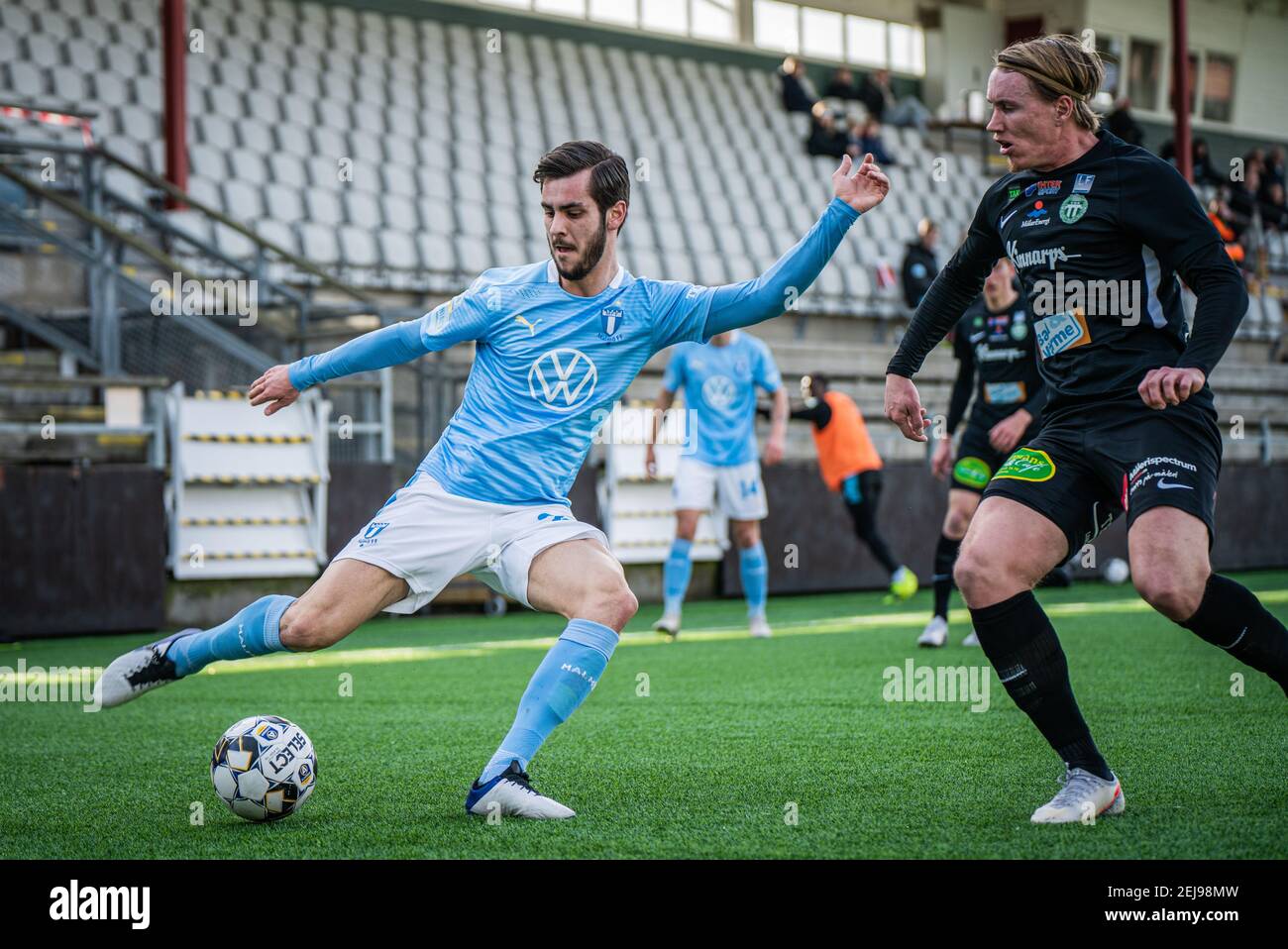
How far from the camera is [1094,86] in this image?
13.9ft

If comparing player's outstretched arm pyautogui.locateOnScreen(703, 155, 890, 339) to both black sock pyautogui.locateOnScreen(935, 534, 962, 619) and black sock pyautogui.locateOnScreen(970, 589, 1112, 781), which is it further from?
black sock pyautogui.locateOnScreen(935, 534, 962, 619)

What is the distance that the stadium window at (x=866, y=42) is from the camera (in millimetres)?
26141

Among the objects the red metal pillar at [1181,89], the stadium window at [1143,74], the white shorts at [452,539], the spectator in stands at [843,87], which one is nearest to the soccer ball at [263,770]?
the white shorts at [452,539]

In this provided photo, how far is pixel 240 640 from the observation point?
438 cm

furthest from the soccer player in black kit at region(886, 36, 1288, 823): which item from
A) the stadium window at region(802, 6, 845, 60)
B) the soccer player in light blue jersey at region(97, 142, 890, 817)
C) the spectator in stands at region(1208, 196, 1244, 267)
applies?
the stadium window at region(802, 6, 845, 60)

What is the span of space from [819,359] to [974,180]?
9.66m

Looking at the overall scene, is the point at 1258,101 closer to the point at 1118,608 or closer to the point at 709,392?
the point at 1118,608

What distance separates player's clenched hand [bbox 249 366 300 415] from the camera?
14.1 feet

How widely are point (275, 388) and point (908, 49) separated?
24.4 metres

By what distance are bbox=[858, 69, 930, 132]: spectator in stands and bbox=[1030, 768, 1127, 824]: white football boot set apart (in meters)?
20.4

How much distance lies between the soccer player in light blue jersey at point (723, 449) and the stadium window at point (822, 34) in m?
16.8

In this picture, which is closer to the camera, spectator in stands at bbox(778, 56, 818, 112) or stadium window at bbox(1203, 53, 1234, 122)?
spectator in stands at bbox(778, 56, 818, 112)

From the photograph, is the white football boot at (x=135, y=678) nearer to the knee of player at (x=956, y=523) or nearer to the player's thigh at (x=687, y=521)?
the knee of player at (x=956, y=523)
